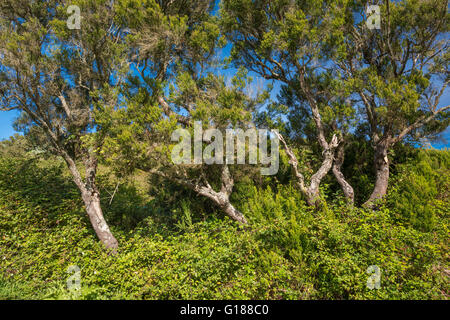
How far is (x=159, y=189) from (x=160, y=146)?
11.5ft

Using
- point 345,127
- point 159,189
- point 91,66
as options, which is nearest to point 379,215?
point 345,127

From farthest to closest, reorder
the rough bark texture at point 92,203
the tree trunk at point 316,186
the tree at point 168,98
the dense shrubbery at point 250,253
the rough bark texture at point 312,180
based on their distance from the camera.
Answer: the rough bark texture at point 312,180, the tree trunk at point 316,186, the rough bark texture at point 92,203, the tree at point 168,98, the dense shrubbery at point 250,253

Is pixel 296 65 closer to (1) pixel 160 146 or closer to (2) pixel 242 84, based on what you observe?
(2) pixel 242 84

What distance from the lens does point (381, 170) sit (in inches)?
241

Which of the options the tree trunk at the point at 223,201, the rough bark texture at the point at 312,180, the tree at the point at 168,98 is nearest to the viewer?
the tree at the point at 168,98

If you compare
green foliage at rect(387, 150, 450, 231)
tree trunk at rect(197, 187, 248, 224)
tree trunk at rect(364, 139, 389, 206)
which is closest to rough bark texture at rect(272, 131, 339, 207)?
tree trunk at rect(364, 139, 389, 206)

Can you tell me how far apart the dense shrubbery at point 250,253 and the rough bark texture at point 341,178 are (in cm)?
92

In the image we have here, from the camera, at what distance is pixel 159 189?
24.6 feet

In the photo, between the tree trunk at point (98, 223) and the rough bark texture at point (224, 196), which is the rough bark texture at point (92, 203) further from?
the rough bark texture at point (224, 196)

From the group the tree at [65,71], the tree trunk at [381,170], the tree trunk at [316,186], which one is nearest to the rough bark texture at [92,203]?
the tree at [65,71]

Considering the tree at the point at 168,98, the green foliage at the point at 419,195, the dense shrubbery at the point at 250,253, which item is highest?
the tree at the point at 168,98

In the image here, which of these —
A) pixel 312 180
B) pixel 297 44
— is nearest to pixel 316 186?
pixel 312 180

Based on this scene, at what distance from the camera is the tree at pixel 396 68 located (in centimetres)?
527

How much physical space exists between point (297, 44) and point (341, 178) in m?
4.41
